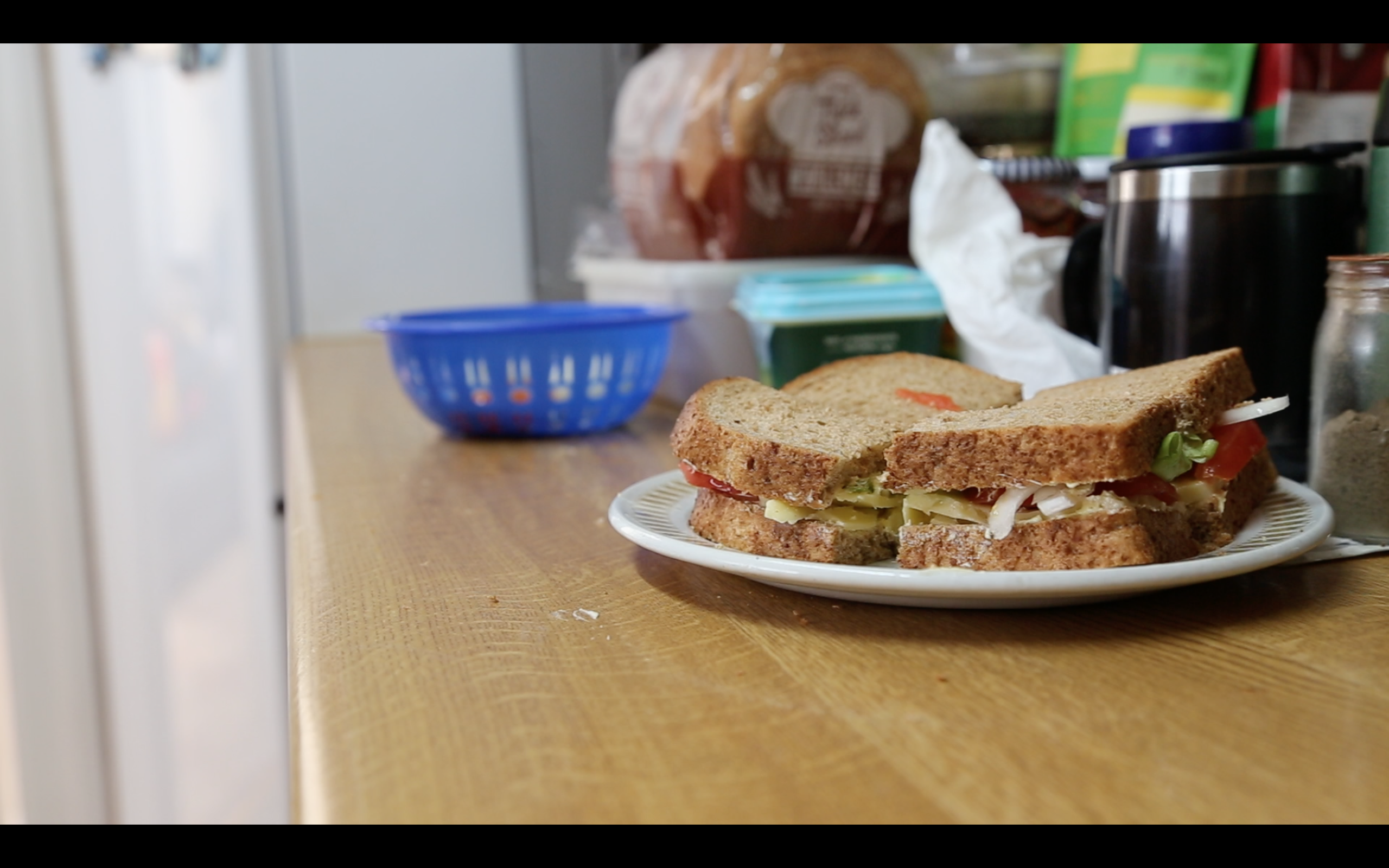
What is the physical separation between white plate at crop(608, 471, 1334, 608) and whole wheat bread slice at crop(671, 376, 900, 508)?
49mm

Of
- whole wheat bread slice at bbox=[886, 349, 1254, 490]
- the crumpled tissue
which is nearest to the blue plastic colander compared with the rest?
the crumpled tissue

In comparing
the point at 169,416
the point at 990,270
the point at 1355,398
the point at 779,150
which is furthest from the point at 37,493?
the point at 1355,398

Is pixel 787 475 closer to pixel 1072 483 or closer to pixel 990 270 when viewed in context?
pixel 1072 483

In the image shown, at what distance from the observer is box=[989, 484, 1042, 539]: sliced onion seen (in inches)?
26.3

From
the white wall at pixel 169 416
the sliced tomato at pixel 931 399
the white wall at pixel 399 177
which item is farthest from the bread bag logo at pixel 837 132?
the white wall at pixel 169 416

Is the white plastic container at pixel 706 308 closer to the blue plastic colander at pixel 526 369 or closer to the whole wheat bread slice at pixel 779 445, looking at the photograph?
the blue plastic colander at pixel 526 369

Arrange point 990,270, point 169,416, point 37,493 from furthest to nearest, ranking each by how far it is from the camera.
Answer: point 169,416
point 37,493
point 990,270

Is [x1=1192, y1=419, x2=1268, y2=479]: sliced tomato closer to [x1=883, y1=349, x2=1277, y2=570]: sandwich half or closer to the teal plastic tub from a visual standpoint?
[x1=883, y1=349, x2=1277, y2=570]: sandwich half

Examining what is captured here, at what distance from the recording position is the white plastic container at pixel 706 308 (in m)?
1.46

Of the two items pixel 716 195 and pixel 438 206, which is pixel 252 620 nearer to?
pixel 438 206

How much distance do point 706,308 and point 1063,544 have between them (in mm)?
864

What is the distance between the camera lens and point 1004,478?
2.20ft

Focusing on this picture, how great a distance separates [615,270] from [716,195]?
23cm
